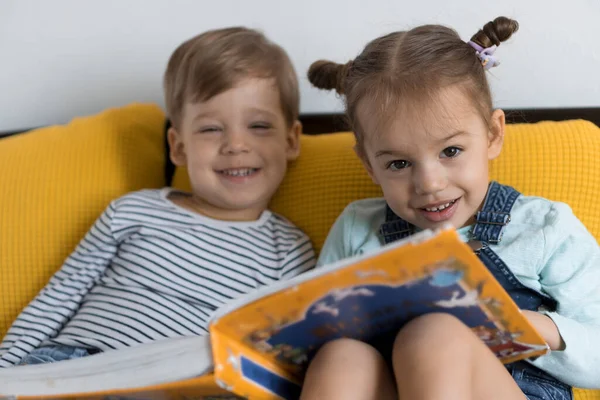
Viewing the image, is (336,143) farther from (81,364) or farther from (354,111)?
(81,364)

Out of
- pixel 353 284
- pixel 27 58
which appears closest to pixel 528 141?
pixel 353 284

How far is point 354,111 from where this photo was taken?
1.04 m

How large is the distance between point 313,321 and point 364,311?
0.06 metres

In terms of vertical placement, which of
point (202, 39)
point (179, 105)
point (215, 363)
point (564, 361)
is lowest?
point (564, 361)

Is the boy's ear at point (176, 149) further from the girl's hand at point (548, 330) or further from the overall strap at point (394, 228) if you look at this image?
the girl's hand at point (548, 330)

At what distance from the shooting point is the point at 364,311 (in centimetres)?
85

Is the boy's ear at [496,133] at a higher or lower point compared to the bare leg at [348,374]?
higher

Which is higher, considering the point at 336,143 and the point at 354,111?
the point at 354,111

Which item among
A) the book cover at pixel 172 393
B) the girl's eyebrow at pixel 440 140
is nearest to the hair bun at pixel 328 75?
the girl's eyebrow at pixel 440 140

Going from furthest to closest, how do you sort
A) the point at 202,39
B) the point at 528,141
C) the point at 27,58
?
1. the point at 27,58
2. the point at 202,39
3. the point at 528,141

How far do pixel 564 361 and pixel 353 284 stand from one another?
1.19 feet

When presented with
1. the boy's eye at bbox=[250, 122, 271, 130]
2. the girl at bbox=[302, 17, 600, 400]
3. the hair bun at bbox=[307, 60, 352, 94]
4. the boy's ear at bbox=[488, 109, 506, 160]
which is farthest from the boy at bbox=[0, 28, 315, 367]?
the boy's ear at bbox=[488, 109, 506, 160]

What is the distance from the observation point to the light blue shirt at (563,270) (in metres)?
0.95

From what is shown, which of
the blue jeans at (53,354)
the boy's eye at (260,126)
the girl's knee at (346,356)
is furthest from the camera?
the boy's eye at (260,126)
